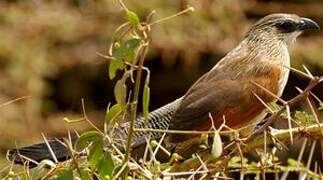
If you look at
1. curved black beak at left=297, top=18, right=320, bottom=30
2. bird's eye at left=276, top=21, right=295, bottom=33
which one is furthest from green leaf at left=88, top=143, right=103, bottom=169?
bird's eye at left=276, top=21, right=295, bottom=33


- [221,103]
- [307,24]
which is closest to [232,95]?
[221,103]

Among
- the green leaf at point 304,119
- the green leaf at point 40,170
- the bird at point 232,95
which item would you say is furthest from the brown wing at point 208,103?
the green leaf at point 40,170

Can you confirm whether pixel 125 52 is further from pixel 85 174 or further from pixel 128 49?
pixel 85 174

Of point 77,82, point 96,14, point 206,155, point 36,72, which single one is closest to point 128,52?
point 206,155

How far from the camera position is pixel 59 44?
733 centimetres

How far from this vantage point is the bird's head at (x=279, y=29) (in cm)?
425

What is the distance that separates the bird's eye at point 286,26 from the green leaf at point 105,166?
2166 millimetres

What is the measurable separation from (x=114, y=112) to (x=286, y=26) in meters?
2.21

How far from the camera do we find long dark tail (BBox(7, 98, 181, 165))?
269cm

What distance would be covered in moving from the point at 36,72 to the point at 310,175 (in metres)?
4.09

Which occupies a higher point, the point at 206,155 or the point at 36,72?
the point at 206,155

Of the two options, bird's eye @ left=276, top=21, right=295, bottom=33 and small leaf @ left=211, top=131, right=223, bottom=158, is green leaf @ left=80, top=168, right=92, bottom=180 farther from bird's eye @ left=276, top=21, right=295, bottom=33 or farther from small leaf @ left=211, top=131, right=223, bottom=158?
Result: bird's eye @ left=276, top=21, right=295, bottom=33

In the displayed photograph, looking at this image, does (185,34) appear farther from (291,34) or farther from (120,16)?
(291,34)

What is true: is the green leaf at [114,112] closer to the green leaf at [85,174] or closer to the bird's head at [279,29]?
the green leaf at [85,174]
